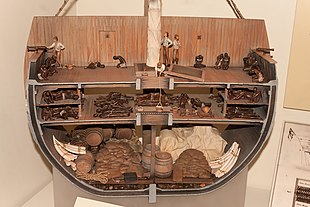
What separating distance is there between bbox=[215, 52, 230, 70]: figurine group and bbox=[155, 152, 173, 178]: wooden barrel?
34 centimetres

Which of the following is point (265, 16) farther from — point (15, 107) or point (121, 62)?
point (15, 107)

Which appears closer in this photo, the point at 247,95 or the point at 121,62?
the point at 247,95

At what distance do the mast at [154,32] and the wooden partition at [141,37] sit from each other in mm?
129

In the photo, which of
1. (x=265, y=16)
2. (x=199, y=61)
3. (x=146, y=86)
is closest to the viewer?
(x=146, y=86)

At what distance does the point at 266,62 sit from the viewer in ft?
4.34

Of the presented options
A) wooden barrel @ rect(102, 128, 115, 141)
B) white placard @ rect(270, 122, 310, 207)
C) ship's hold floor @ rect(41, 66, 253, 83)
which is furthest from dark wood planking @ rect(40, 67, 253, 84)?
white placard @ rect(270, 122, 310, 207)

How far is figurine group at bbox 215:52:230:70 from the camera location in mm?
1458

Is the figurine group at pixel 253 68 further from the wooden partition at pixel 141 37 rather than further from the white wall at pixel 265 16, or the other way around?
the white wall at pixel 265 16

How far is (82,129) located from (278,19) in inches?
31.7

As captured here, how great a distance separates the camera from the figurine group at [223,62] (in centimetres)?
146

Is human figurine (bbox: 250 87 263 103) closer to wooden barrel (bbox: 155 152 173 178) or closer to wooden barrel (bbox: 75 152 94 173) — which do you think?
wooden barrel (bbox: 155 152 173 178)

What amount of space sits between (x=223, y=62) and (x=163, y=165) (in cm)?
39

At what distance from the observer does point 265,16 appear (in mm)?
1617

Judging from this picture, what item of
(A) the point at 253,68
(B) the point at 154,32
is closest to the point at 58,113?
(B) the point at 154,32
